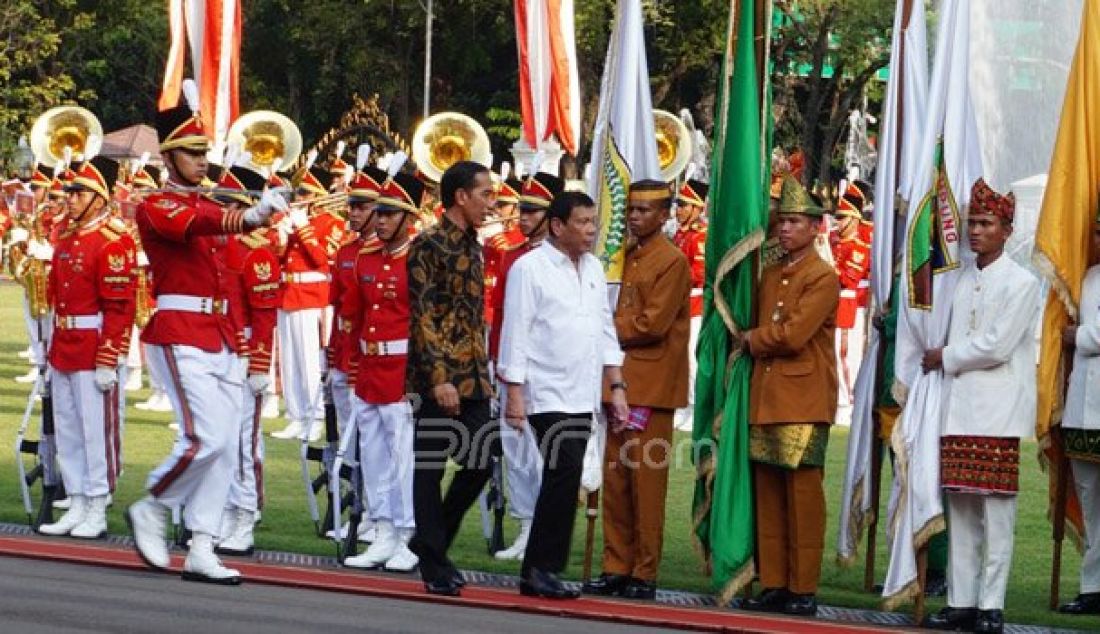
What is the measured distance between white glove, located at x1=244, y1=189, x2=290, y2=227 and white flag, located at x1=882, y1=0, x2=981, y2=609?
10.4 feet

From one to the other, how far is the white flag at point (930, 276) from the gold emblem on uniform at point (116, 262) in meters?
4.41

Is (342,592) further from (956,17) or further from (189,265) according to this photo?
(956,17)

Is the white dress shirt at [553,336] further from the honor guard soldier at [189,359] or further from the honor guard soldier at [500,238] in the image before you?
the honor guard soldier at [500,238]

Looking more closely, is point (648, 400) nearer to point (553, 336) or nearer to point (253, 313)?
point (553, 336)

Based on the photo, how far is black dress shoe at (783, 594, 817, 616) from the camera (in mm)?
11258

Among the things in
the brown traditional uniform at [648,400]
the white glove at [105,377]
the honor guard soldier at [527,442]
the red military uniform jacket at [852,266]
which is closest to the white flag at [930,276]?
the brown traditional uniform at [648,400]

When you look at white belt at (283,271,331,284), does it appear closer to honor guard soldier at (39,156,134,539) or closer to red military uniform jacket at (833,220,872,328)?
red military uniform jacket at (833,220,872,328)

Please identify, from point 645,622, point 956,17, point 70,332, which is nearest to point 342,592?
point 645,622

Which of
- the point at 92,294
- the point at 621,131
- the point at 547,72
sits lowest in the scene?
the point at 92,294

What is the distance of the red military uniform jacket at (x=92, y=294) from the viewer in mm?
13180

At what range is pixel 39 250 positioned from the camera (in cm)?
1809

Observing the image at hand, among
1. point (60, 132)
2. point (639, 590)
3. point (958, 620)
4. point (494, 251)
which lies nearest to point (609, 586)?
point (639, 590)

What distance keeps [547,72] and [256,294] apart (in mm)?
6287

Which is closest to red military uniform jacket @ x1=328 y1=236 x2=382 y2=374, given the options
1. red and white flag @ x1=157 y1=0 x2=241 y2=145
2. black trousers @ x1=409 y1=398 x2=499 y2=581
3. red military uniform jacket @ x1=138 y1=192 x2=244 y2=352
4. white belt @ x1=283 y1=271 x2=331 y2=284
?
red military uniform jacket @ x1=138 y1=192 x2=244 y2=352
